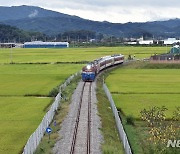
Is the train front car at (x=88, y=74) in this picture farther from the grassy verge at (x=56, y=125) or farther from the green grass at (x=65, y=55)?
the green grass at (x=65, y=55)

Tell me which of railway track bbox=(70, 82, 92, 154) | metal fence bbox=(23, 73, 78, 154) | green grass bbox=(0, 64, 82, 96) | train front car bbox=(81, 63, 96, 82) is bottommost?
green grass bbox=(0, 64, 82, 96)

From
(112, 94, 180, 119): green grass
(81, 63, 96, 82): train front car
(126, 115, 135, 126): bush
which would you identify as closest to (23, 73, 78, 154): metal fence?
(126, 115, 135, 126): bush

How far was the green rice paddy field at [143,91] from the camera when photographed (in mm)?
43094

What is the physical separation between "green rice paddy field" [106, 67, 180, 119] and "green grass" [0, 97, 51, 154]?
→ 8355mm

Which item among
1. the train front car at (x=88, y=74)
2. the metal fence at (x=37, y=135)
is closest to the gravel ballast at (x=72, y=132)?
the metal fence at (x=37, y=135)

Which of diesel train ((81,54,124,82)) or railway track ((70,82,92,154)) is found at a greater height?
diesel train ((81,54,124,82))

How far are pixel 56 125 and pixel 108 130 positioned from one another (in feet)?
15.3

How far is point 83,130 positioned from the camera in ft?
103

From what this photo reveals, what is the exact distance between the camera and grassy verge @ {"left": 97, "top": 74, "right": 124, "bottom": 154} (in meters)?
26.1

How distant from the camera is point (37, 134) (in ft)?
90.7

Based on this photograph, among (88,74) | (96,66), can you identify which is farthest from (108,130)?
(96,66)

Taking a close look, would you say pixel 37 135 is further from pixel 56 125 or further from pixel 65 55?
pixel 65 55

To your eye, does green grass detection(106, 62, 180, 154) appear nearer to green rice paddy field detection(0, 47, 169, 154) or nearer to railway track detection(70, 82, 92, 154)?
railway track detection(70, 82, 92, 154)

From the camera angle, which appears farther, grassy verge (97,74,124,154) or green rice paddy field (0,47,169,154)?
green rice paddy field (0,47,169,154)
